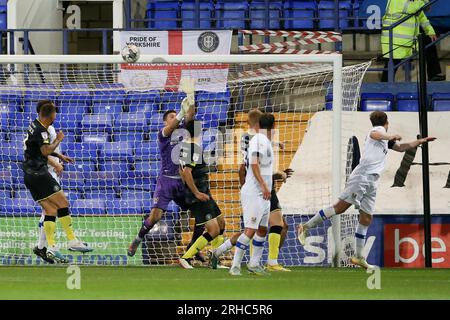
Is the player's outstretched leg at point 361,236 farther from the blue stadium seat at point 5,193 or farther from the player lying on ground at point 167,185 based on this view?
the blue stadium seat at point 5,193

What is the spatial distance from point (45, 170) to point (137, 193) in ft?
6.91

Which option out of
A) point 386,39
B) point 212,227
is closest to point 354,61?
point 386,39

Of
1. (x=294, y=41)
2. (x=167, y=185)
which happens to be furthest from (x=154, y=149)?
(x=294, y=41)

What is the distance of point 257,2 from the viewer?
21016 millimetres

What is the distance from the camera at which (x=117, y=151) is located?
55.0ft

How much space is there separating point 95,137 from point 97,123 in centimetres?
20

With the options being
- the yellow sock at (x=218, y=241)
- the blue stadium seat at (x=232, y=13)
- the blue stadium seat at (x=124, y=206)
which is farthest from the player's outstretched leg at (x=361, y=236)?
the blue stadium seat at (x=232, y=13)

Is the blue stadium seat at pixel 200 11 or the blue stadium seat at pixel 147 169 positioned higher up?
the blue stadium seat at pixel 200 11

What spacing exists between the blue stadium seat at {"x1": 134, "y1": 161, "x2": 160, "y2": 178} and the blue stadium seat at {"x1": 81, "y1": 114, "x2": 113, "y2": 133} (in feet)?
2.19

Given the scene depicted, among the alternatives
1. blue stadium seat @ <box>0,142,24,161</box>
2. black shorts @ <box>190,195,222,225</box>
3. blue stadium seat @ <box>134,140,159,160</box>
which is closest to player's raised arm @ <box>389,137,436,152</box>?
black shorts @ <box>190,195,222,225</box>

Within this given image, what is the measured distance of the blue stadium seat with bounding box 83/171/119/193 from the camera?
16.7 metres

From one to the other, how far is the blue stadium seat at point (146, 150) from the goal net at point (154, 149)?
0.04ft

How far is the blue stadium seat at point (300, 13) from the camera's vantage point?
68.0ft

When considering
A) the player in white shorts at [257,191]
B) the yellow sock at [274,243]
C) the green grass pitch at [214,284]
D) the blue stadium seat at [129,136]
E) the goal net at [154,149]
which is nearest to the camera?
the green grass pitch at [214,284]
